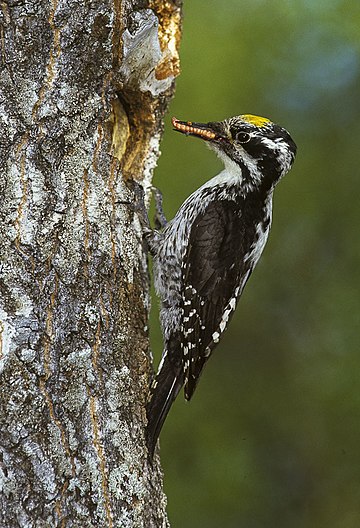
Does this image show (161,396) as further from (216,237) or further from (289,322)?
(289,322)

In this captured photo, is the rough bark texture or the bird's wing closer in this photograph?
the rough bark texture

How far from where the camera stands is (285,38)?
16.1 feet

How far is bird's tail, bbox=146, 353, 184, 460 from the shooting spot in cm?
269

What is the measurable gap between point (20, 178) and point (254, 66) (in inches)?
105

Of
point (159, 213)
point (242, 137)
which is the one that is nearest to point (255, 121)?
point (242, 137)

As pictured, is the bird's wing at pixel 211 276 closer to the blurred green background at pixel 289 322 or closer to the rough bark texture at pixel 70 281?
the rough bark texture at pixel 70 281

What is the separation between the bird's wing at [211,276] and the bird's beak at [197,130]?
0.30 metres

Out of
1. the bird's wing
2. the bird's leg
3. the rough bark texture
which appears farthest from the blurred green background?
the rough bark texture

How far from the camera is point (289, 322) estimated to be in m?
5.23

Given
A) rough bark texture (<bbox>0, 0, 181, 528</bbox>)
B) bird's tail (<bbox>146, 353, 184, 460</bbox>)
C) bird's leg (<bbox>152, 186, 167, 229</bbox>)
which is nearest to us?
rough bark texture (<bbox>0, 0, 181, 528</bbox>)

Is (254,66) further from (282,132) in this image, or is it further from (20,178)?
(20,178)

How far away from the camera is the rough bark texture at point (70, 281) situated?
2.34 metres

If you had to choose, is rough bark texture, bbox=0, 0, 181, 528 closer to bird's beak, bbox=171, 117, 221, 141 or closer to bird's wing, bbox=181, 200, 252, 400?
bird's wing, bbox=181, 200, 252, 400

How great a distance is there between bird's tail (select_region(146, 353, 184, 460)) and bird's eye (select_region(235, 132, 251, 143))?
1039 mm
